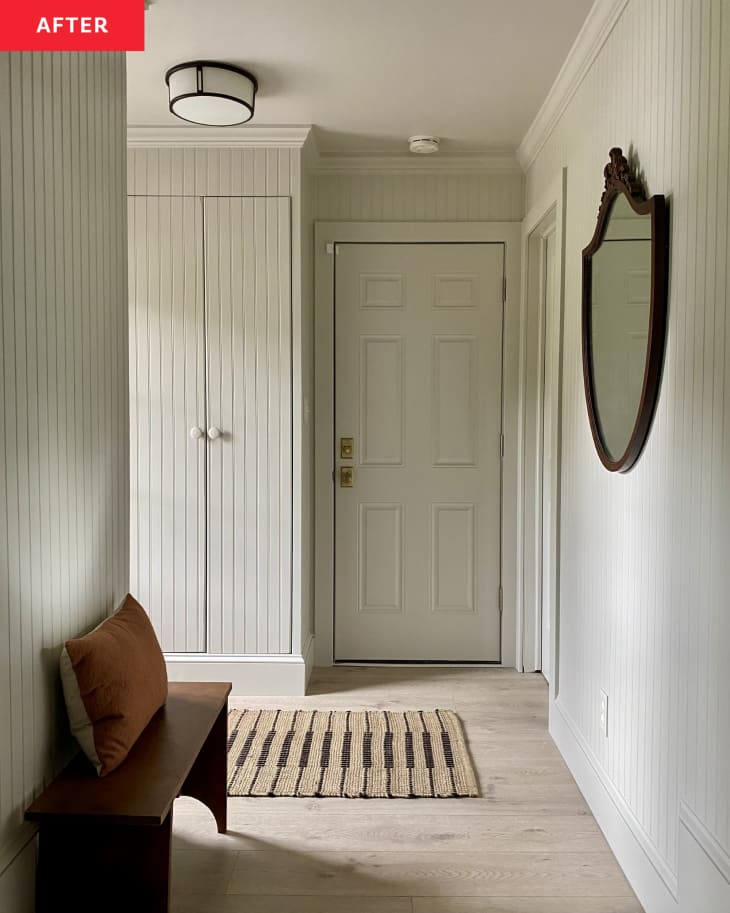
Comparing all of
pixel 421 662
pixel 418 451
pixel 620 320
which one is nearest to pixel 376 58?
pixel 620 320

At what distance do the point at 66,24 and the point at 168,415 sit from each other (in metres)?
2.09

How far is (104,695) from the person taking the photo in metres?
1.90

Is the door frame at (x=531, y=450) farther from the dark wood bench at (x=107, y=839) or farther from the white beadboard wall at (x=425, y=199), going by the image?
the dark wood bench at (x=107, y=839)

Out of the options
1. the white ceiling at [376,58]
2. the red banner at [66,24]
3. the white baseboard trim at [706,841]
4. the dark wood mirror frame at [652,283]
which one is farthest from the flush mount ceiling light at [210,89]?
the white baseboard trim at [706,841]

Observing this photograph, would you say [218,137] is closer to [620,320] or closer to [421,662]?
[620,320]

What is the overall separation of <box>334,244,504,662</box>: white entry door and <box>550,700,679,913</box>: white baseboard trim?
1.14 m

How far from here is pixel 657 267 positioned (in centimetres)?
203

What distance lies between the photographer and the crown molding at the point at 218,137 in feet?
11.9

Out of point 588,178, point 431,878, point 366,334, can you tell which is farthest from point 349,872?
point 366,334

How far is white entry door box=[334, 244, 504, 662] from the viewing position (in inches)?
164

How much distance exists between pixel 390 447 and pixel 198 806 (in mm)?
2008

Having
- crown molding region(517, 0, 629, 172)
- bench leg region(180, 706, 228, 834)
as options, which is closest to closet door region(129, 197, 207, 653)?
bench leg region(180, 706, 228, 834)

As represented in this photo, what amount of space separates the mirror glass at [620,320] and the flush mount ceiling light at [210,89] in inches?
57.3

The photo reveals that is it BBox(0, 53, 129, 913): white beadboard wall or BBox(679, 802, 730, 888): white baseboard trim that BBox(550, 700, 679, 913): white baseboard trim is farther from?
BBox(0, 53, 129, 913): white beadboard wall
